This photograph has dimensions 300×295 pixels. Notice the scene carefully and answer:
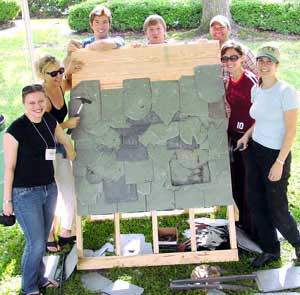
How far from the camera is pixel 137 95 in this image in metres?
3.72

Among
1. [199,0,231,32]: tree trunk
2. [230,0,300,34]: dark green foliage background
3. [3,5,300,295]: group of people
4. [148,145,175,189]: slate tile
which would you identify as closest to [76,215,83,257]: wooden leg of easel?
[3,5,300,295]: group of people

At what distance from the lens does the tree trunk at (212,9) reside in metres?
12.5

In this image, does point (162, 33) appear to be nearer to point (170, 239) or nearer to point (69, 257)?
point (170, 239)

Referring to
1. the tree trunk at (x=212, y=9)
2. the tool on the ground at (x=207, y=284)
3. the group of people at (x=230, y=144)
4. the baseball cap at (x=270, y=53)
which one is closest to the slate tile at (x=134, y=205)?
the group of people at (x=230, y=144)

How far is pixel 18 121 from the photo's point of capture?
11.0 ft

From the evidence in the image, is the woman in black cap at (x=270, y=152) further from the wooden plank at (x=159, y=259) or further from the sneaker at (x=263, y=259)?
the wooden plank at (x=159, y=259)

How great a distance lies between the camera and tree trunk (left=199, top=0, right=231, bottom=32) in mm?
12484

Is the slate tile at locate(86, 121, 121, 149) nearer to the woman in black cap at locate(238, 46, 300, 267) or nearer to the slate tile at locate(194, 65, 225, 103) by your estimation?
the slate tile at locate(194, 65, 225, 103)

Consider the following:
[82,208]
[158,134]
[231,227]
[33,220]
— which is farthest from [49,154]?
A: [231,227]

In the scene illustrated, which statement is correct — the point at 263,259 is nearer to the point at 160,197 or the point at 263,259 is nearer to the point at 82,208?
the point at 160,197

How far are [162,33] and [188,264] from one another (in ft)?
6.54

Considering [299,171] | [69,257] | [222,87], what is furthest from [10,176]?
[299,171]

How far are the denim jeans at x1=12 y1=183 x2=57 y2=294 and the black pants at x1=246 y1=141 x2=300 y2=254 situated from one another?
149 cm

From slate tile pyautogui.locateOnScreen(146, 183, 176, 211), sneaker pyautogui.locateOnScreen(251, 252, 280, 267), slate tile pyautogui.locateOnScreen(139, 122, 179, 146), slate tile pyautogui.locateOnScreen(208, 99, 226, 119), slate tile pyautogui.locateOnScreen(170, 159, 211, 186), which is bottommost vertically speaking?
sneaker pyautogui.locateOnScreen(251, 252, 280, 267)
